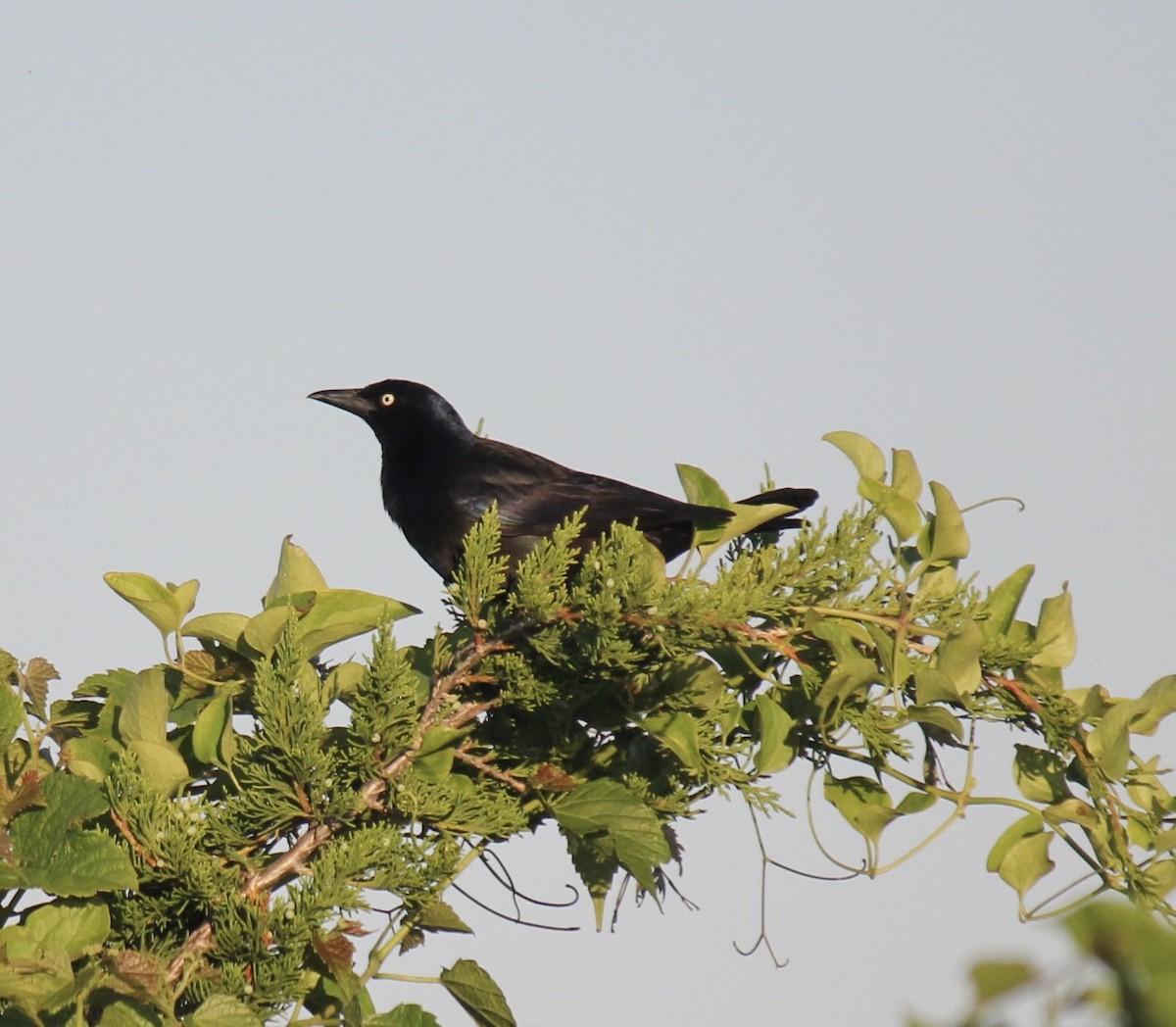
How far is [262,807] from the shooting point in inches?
74.1

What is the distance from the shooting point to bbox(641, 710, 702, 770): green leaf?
2027mm

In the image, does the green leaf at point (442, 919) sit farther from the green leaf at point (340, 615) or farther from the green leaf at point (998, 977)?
the green leaf at point (998, 977)

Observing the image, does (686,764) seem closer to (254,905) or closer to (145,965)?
(254,905)

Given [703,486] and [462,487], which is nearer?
[703,486]

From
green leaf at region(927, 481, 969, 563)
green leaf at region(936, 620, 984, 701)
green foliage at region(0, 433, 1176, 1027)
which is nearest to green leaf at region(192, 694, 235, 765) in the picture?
green foliage at region(0, 433, 1176, 1027)

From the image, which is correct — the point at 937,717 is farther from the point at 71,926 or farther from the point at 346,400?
the point at 346,400

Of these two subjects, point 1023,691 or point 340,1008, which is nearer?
point 340,1008

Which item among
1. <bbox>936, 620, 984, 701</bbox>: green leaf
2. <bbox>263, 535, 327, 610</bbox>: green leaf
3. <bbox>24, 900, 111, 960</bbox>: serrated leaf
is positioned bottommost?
<bbox>936, 620, 984, 701</bbox>: green leaf

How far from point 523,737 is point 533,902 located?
30 centimetres

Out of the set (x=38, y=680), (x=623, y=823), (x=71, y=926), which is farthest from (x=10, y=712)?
(x=623, y=823)

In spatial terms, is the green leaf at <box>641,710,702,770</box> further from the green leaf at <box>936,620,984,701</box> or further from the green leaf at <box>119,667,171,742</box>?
the green leaf at <box>119,667,171,742</box>

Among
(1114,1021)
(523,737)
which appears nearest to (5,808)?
(523,737)

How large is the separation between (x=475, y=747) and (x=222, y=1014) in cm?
54

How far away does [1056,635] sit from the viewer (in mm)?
2164
